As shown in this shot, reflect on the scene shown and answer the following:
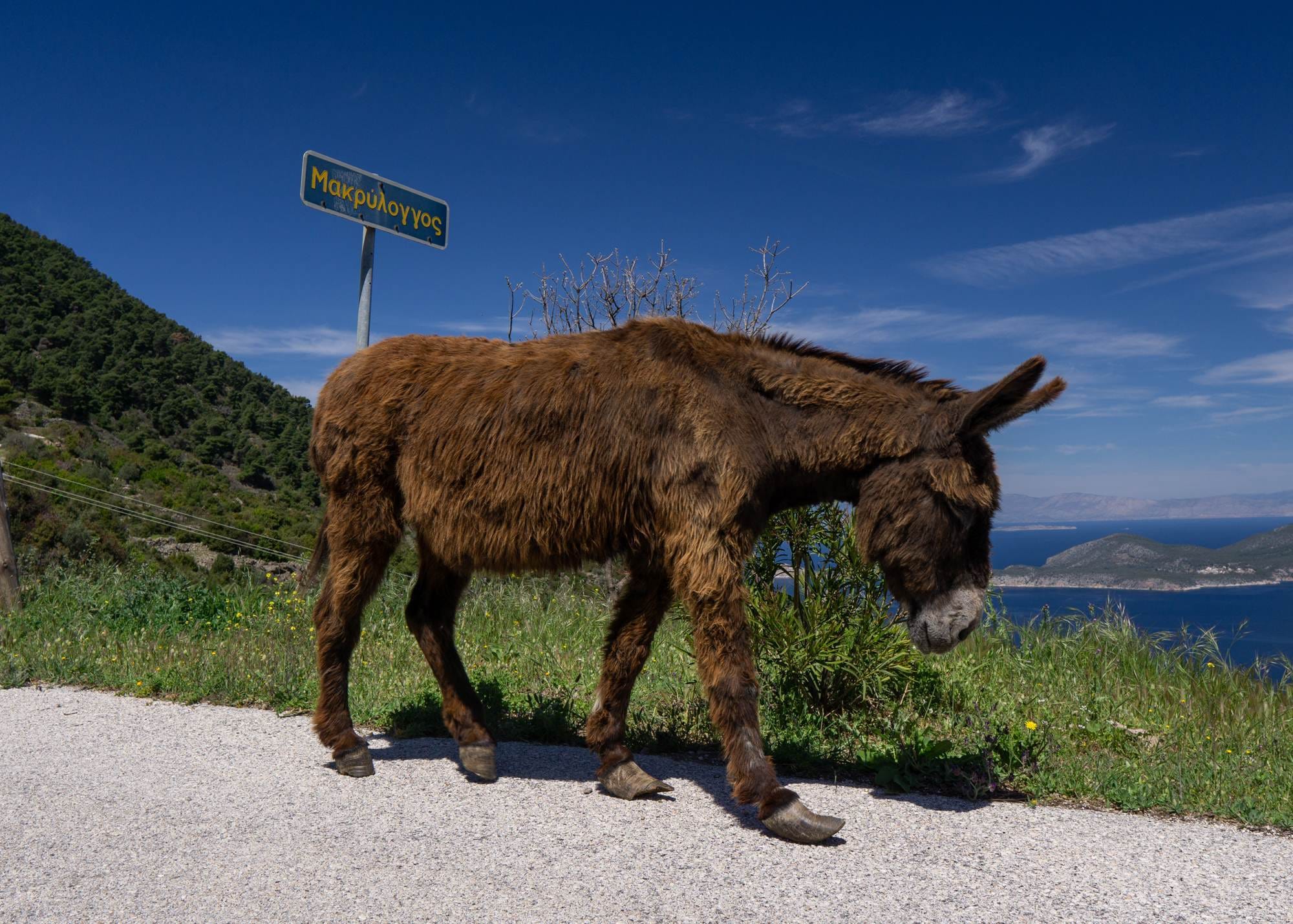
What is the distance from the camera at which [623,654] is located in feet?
13.8

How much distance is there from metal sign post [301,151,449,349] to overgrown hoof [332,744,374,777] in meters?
3.10

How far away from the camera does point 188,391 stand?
3338cm

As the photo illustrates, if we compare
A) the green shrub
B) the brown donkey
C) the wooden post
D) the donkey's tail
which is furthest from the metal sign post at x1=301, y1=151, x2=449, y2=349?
the wooden post

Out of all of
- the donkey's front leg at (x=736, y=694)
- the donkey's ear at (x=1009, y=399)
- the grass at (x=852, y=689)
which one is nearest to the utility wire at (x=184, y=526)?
the grass at (x=852, y=689)

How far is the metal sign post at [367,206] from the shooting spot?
6.19 metres

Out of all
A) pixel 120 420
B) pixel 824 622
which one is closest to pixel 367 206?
pixel 824 622

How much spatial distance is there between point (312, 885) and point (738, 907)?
1530 mm

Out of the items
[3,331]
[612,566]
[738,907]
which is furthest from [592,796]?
[3,331]

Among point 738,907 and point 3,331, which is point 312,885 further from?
point 3,331

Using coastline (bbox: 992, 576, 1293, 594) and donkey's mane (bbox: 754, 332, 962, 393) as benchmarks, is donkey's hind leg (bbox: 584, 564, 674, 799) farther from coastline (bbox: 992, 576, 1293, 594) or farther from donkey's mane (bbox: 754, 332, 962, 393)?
coastline (bbox: 992, 576, 1293, 594)

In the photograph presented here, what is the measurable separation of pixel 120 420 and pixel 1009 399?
113 ft

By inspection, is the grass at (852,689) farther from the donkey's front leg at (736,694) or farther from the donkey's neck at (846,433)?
the donkey's neck at (846,433)

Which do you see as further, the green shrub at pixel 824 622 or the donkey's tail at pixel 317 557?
the donkey's tail at pixel 317 557

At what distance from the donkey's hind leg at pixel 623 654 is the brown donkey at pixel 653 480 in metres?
0.01
